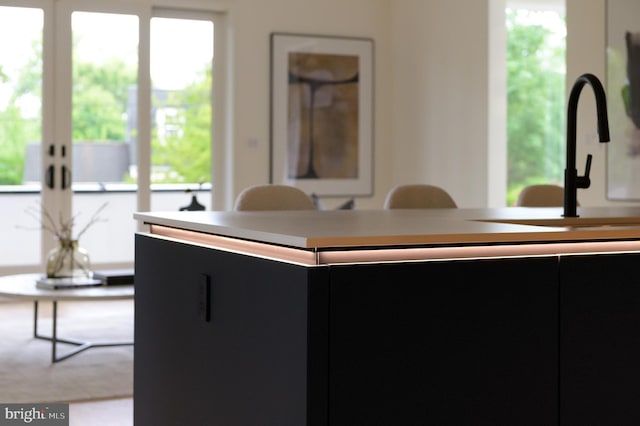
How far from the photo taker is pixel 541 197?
4492 mm

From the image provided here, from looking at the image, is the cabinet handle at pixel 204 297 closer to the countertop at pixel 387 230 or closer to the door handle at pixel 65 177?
the countertop at pixel 387 230

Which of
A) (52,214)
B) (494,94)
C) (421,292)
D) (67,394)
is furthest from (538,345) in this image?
(52,214)

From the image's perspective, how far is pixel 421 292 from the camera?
1.87 metres

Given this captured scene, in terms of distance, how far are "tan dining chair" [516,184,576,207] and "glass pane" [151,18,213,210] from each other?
3723 mm

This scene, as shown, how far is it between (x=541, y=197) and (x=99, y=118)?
4124mm

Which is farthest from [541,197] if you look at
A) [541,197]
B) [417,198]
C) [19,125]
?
[19,125]

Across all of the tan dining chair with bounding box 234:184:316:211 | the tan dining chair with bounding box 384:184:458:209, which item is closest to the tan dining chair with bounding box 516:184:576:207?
the tan dining chair with bounding box 384:184:458:209

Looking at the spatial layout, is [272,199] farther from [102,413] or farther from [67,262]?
[67,262]

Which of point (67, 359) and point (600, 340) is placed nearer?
point (600, 340)

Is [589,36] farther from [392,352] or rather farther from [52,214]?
[392,352]

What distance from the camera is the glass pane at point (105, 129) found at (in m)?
7.41

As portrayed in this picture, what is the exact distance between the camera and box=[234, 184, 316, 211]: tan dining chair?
11.8 ft

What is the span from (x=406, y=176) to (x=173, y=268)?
5924 mm

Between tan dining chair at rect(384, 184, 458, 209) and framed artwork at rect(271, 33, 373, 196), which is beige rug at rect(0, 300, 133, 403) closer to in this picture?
tan dining chair at rect(384, 184, 458, 209)
